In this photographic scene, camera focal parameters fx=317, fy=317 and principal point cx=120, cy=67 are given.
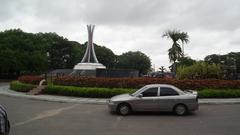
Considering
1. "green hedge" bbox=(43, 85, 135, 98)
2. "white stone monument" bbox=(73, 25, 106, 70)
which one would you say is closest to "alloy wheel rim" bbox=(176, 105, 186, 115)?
"green hedge" bbox=(43, 85, 135, 98)

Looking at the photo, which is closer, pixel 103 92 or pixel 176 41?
pixel 103 92

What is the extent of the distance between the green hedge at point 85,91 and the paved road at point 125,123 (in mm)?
7422

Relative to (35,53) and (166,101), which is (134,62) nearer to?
(35,53)

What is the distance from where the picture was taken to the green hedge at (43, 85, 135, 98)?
23.8 metres

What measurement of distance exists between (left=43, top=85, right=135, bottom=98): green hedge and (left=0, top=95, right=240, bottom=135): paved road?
7.42m

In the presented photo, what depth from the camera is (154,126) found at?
1218cm

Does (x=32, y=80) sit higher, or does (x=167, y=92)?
(x=32, y=80)

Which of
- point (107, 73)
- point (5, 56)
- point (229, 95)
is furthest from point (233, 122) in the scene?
point (5, 56)

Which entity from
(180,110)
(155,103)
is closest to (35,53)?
(155,103)

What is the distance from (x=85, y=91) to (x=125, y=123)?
12.2 metres

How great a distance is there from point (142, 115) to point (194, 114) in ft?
8.54

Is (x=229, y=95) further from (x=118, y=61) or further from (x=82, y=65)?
(x=118, y=61)

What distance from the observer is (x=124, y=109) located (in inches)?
605

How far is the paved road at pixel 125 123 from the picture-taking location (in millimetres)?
11039
